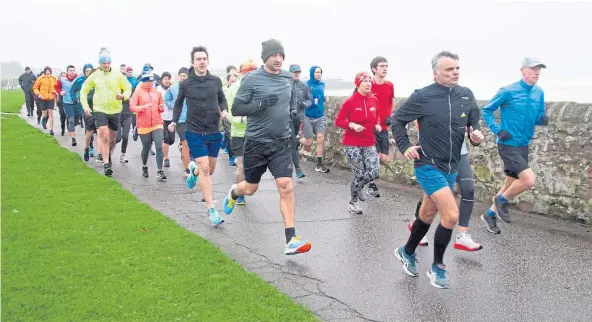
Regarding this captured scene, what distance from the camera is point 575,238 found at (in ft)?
23.7

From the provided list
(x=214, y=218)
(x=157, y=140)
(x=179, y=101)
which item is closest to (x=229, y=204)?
(x=214, y=218)

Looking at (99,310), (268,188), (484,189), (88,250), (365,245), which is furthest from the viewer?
(268,188)

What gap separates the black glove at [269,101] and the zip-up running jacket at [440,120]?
55.4 inches

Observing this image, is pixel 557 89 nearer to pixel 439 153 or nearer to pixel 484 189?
pixel 484 189

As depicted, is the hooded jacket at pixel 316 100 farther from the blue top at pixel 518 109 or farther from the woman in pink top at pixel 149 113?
the blue top at pixel 518 109

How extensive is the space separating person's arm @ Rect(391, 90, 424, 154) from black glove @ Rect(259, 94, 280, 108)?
128 centimetres

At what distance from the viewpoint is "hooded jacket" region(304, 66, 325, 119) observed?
1246cm

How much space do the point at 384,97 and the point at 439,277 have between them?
4.53 meters

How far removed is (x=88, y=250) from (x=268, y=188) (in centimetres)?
464

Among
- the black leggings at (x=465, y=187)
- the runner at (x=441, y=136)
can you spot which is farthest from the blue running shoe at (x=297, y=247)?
the black leggings at (x=465, y=187)

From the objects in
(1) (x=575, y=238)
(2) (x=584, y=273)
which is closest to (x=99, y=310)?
(2) (x=584, y=273)

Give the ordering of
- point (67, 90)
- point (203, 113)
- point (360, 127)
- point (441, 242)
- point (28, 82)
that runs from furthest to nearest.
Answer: point (28, 82) → point (67, 90) → point (360, 127) → point (203, 113) → point (441, 242)

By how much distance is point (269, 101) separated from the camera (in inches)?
257

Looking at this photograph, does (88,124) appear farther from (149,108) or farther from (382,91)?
(382,91)
